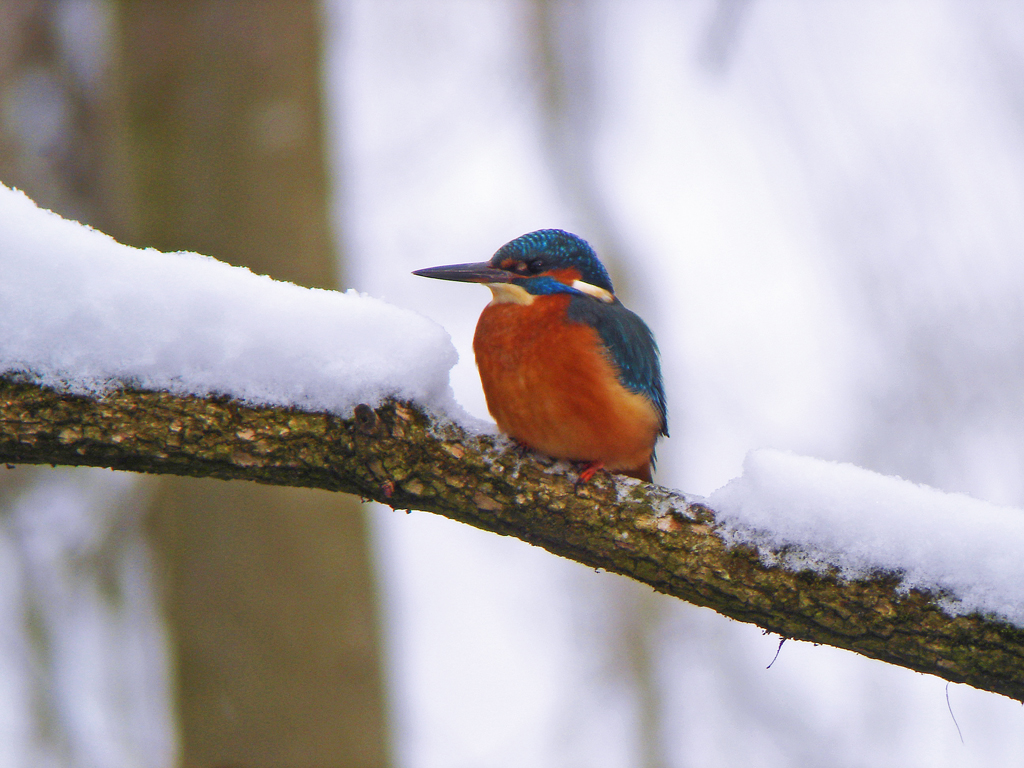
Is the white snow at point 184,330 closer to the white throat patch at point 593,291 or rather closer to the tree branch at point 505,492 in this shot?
the tree branch at point 505,492

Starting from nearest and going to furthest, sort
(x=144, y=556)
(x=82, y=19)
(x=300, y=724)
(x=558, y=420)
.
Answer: (x=558, y=420) → (x=300, y=724) → (x=82, y=19) → (x=144, y=556)

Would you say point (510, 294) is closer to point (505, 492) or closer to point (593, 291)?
point (593, 291)

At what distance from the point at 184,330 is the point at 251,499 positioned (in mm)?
1688

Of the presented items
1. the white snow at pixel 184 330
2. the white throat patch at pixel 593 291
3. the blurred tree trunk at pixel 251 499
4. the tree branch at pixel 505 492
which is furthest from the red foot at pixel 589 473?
the blurred tree trunk at pixel 251 499

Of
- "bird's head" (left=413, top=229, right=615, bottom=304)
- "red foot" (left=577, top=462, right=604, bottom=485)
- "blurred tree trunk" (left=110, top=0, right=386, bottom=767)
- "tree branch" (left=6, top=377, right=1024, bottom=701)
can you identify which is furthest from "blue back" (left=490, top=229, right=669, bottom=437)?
"blurred tree trunk" (left=110, top=0, right=386, bottom=767)

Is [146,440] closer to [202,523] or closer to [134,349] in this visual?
[134,349]

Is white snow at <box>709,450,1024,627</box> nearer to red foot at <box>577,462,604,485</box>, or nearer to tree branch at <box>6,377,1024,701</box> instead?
tree branch at <box>6,377,1024,701</box>

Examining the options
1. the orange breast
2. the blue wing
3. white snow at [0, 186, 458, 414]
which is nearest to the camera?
white snow at [0, 186, 458, 414]

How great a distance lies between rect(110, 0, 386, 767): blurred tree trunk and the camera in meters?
3.12

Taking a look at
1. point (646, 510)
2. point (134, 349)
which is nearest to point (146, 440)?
point (134, 349)

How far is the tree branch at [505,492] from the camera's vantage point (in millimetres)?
1710

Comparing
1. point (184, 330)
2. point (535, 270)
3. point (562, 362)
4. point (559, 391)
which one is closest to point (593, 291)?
point (535, 270)

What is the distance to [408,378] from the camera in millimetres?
1969

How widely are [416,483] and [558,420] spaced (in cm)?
71
